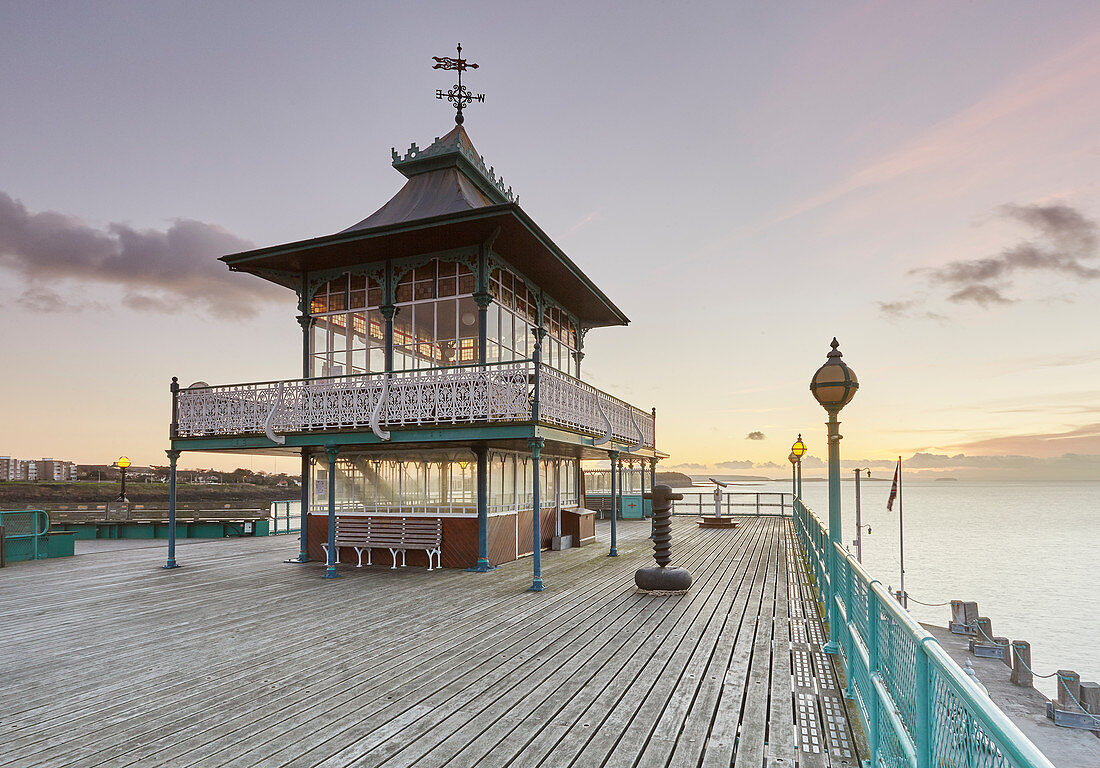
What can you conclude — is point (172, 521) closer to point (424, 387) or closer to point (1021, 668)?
point (424, 387)

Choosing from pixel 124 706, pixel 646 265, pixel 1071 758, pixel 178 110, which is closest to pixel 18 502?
pixel 178 110

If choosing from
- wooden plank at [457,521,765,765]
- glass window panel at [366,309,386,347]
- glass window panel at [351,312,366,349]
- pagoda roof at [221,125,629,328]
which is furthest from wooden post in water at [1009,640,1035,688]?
glass window panel at [351,312,366,349]

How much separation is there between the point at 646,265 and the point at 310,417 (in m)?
26.7

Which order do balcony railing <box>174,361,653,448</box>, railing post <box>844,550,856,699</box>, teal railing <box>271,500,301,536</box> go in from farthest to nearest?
teal railing <box>271,500,301,536</box> → balcony railing <box>174,361,653,448</box> → railing post <box>844,550,856,699</box>

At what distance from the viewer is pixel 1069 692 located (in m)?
18.9

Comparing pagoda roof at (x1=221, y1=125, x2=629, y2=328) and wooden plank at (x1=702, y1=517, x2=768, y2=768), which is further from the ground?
pagoda roof at (x1=221, y1=125, x2=629, y2=328)

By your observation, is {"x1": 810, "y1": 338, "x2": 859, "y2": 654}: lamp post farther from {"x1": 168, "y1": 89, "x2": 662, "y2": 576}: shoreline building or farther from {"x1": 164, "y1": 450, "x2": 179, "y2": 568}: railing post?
{"x1": 164, "y1": 450, "x2": 179, "y2": 568}: railing post

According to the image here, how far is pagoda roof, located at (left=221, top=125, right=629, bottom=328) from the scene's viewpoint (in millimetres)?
14344

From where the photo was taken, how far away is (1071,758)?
1597 cm

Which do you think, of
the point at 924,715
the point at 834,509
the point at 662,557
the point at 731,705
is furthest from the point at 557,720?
the point at 662,557

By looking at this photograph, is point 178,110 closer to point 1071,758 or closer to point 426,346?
point 426,346

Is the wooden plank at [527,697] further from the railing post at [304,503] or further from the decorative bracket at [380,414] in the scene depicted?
the railing post at [304,503]

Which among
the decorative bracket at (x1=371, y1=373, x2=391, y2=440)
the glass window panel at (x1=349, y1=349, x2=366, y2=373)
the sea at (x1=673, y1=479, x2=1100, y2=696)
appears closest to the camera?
the decorative bracket at (x1=371, y1=373, x2=391, y2=440)

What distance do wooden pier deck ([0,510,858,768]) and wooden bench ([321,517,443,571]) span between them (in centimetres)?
165
